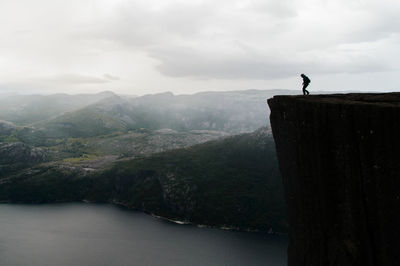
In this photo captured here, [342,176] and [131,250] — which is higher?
[342,176]

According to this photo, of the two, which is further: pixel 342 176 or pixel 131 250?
pixel 131 250

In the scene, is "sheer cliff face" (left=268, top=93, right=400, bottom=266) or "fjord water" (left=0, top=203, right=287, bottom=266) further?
"fjord water" (left=0, top=203, right=287, bottom=266)

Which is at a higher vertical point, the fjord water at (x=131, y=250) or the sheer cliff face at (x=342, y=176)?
the sheer cliff face at (x=342, y=176)

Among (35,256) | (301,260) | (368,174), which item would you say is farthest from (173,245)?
(368,174)

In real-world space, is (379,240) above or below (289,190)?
below

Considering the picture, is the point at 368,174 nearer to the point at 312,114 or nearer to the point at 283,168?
the point at 312,114

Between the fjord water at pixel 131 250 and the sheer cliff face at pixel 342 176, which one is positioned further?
the fjord water at pixel 131 250

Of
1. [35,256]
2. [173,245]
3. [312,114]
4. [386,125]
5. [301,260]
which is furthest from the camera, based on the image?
[173,245]

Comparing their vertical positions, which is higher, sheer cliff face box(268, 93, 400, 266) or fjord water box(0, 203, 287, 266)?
sheer cliff face box(268, 93, 400, 266)
